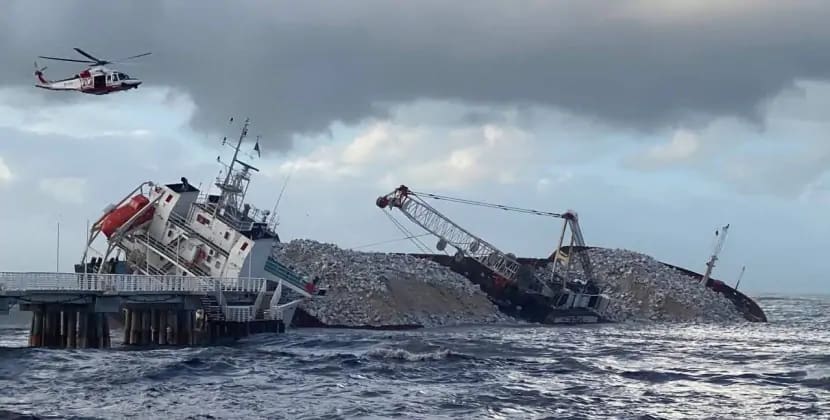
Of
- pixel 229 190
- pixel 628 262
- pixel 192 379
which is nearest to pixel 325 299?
pixel 229 190

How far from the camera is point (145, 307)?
167ft

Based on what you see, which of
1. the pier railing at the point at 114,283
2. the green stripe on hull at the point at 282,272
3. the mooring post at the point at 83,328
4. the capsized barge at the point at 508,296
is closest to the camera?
the pier railing at the point at 114,283

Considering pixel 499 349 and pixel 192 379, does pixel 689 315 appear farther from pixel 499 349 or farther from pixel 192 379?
pixel 192 379

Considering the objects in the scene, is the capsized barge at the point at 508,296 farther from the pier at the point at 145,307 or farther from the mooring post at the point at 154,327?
the mooring post at the point at 154,327

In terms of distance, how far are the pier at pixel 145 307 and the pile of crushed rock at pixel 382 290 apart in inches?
405

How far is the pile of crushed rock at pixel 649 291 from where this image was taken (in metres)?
92.4

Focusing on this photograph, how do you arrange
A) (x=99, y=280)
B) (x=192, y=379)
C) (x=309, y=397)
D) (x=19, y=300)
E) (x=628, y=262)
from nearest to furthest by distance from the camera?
(x=309, y=397)
(x=192, y=379)
(x=19, y=300)
(x=99, y=280)
(x=628, y=262)

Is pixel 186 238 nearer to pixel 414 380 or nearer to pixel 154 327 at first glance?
pixel 154 327

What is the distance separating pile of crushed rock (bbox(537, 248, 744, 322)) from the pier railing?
44.6 m

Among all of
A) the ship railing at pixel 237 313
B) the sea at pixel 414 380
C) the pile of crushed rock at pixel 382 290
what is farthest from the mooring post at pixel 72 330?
the pile of crushed rock at pixel 382 290

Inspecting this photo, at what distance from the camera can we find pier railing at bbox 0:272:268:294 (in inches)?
1743

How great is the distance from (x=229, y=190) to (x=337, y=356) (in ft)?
68.1

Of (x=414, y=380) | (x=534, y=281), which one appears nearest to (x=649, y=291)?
(x=534, y=281)

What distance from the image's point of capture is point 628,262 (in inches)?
4033
